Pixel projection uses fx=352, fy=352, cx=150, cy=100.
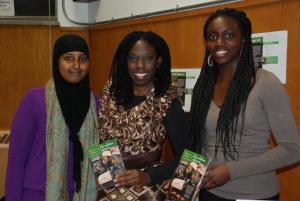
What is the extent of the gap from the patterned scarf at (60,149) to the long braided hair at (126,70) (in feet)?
0.63

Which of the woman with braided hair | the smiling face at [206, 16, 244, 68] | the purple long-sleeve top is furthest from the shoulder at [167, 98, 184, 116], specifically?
the purple long-sleeve top

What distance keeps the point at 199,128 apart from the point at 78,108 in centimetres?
66

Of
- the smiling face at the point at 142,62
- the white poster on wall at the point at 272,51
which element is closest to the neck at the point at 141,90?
the smiling face at the point at 142,62

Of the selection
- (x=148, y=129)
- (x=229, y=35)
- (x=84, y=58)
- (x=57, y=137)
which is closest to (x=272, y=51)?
(x=229, y=35)

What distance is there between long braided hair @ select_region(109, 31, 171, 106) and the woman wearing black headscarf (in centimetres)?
17

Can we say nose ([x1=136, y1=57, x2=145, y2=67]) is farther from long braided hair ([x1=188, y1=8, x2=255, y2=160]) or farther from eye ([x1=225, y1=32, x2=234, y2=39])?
eye ([x1=225, y1=32, x2=234, y2=39])

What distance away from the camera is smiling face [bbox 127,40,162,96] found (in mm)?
1702

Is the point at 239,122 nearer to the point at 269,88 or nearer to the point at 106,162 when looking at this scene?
the point at 269,88

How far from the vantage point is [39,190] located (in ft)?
5.74

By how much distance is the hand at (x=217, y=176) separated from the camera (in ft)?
4.59

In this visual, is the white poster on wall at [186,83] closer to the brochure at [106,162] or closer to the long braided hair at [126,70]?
the long braided hair at [126,70]

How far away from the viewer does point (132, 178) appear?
1576 mm

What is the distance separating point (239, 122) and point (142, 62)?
55 cm

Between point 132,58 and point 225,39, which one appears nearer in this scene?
point 225,39
